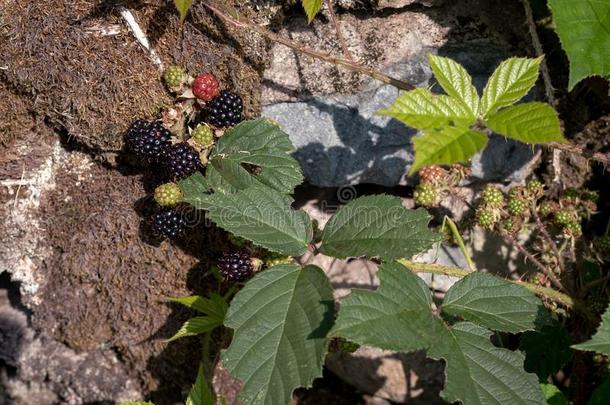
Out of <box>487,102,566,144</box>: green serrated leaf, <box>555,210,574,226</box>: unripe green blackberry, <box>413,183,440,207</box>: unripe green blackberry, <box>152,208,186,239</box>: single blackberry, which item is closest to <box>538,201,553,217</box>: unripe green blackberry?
<box>555,210,574,226</box>: unripe green blackberry

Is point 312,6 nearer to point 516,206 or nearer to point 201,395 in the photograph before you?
point 516,206

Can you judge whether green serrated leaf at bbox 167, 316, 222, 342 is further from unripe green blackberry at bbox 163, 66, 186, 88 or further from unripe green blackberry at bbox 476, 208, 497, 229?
unripe green blackberry at bbox 476, 208, 497, 229

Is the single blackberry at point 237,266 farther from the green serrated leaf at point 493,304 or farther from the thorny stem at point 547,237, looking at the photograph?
the thorny stem at point 547,237

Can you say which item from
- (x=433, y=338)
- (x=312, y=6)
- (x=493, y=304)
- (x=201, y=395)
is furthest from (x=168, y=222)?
(x=493, y=304)

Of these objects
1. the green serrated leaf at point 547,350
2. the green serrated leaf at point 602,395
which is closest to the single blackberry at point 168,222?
the green serrated leaf at point 547,350

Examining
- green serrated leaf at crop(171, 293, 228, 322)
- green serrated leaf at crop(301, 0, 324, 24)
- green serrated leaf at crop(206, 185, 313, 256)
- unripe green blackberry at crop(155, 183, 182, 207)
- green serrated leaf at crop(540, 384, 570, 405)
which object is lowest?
green serrated leaf at crop(540, 384, 570, 405)

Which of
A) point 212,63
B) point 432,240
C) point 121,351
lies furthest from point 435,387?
point 212,63

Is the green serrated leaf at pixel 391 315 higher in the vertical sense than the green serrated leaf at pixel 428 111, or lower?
lower
